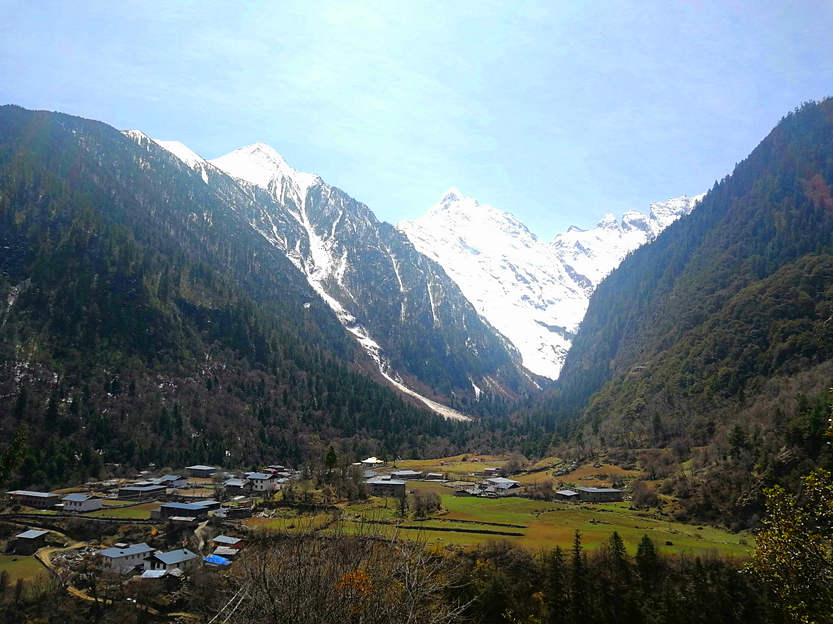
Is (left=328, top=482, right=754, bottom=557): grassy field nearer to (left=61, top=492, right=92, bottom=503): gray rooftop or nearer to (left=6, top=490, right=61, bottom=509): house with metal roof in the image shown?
(left=61, top=492, right=92, bottom=503): gray rooftop

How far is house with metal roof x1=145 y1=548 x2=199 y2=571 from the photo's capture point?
60.9 m

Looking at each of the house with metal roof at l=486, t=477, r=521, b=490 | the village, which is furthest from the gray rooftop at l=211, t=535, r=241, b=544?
the house with metal roof at l=486, t=477, r=521, b=490

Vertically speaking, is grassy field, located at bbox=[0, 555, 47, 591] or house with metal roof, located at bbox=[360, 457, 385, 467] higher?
house with metal roof, located at bbox=[360, 457, 385, 467]

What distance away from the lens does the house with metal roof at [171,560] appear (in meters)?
60.9

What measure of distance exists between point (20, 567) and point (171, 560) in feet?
54.3

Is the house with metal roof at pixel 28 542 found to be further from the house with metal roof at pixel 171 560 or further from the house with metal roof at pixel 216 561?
the house with metal roof at pixel 216 561

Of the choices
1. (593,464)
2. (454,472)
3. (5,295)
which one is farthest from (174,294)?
(593,464)

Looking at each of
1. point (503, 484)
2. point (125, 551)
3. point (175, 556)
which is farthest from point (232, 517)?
point (503, 484)

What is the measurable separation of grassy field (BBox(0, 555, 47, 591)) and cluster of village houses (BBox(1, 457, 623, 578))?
340cm

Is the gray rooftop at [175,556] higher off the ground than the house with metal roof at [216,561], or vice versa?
the house with metal roof at [216,561]

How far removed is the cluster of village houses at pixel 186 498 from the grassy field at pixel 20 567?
3.40m

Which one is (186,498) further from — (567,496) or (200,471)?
(567,496)

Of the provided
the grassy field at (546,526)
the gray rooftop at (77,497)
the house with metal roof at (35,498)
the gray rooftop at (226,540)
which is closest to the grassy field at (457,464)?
the grassy field at (546,526)

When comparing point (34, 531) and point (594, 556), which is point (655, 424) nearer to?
point (594, 556)
